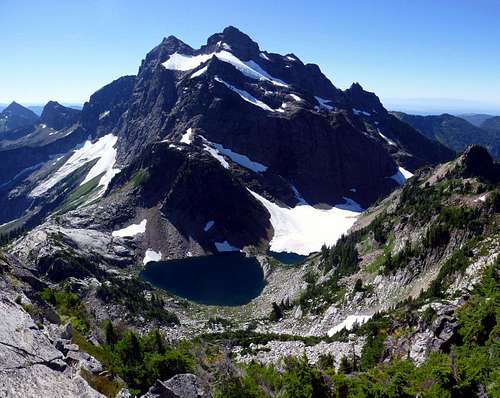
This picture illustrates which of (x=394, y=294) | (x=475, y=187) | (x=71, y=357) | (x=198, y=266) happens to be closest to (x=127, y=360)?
(x=71, y=357)

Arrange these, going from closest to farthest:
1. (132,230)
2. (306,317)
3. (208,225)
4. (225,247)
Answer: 1. (306,317)
2. (132,230)
3. (225,247)
4. (208,225)

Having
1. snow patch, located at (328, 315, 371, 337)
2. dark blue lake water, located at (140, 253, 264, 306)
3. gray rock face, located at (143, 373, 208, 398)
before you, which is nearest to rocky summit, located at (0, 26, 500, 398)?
gray rock face, located at (143, 373, 208, 398)

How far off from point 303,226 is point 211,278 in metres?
54.4

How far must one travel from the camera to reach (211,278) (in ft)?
453

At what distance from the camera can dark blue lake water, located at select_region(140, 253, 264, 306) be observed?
122 m

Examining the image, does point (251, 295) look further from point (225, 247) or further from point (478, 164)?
point (478, 164)

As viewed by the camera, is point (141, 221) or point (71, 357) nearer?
point (71, 357)

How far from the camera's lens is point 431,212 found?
92.0 m

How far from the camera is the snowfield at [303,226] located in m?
165

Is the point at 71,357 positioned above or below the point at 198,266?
above

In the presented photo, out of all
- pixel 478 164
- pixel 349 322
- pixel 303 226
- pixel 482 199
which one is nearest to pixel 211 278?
pixel 303 226

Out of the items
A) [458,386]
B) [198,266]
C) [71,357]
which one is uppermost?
[71,357]

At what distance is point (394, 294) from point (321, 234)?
96689mm

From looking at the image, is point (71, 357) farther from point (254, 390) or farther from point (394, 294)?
point (394, 294)
